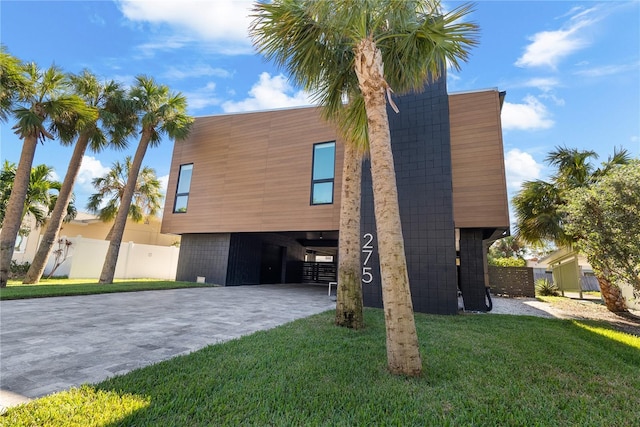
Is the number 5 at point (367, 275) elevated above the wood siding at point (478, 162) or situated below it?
below

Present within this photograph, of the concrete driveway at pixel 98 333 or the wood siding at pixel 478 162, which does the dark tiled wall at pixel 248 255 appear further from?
the wood siding at pixel 478 162

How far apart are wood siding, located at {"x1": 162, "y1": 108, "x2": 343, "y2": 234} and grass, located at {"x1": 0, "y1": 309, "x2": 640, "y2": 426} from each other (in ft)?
22.2

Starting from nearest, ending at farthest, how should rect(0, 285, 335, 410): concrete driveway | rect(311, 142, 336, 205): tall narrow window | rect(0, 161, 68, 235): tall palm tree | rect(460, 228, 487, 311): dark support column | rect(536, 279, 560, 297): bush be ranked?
rect(0, 285, 335, 410): concrete driveway < rect(460, 228, 487, 311): dark support column < rect(311, 142, 336, 205): tall narrow window < rect(0, 161, 68, 235): tall palm tree < rect(536, 279, 560, 297): bush

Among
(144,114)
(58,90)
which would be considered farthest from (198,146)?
(58,90)

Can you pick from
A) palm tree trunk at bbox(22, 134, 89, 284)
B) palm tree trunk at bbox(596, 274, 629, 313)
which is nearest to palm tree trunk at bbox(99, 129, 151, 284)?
palm tree trunk at bbox(22, 134, 89, 284)

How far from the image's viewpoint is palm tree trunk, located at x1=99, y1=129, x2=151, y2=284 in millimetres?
10398

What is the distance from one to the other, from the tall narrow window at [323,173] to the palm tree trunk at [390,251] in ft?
23.1

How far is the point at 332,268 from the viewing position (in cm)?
1750

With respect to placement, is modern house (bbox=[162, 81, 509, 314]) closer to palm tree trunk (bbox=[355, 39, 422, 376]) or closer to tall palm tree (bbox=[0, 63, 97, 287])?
palm tree trunk (bbox=[355, 39, 422, 376])

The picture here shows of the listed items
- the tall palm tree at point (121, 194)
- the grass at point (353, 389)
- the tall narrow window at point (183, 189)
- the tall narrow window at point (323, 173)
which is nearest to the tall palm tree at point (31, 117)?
the tall narrow window at point (183, 189)

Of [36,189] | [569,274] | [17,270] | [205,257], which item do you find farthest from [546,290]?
[17,270]

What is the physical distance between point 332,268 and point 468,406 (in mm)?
15371

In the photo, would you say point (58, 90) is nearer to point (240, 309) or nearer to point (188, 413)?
point (240, 309)

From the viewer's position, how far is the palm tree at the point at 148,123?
10.7 metres
